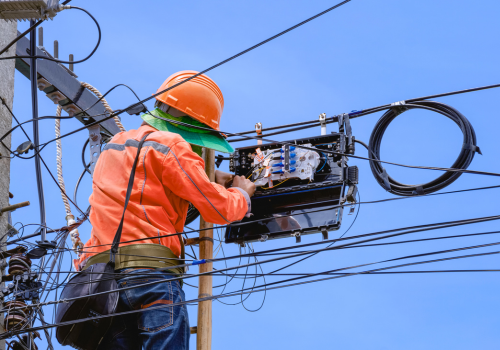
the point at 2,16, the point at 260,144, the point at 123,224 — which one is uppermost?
→ the point at 2,16

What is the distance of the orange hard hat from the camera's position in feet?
21.1

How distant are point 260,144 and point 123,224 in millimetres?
1808

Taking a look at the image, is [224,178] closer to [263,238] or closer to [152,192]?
[263,238]

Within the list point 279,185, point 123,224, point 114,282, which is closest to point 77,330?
point 114,282

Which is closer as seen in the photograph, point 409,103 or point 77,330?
point 77,330

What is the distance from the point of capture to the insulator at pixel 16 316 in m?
6.85

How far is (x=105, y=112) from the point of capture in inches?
333

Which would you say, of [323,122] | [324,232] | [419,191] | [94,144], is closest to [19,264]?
[94,144]

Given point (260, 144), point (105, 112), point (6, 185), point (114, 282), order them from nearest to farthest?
point (114, 282) < point (260, 144) < point (6, 185) < point (105, 112)

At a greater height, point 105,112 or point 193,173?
point 105,112

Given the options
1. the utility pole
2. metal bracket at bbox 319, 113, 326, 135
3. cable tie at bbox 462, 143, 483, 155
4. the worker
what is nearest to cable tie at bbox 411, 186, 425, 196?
cable tie at bbox 462, 143, 483, 155

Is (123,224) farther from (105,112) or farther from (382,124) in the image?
(105,112)

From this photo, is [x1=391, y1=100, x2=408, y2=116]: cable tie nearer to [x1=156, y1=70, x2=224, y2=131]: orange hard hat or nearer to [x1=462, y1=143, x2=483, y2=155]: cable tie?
[x1=462, y1=143, x2=483, y2=155]: cable tie

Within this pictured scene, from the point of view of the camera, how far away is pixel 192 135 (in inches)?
251
